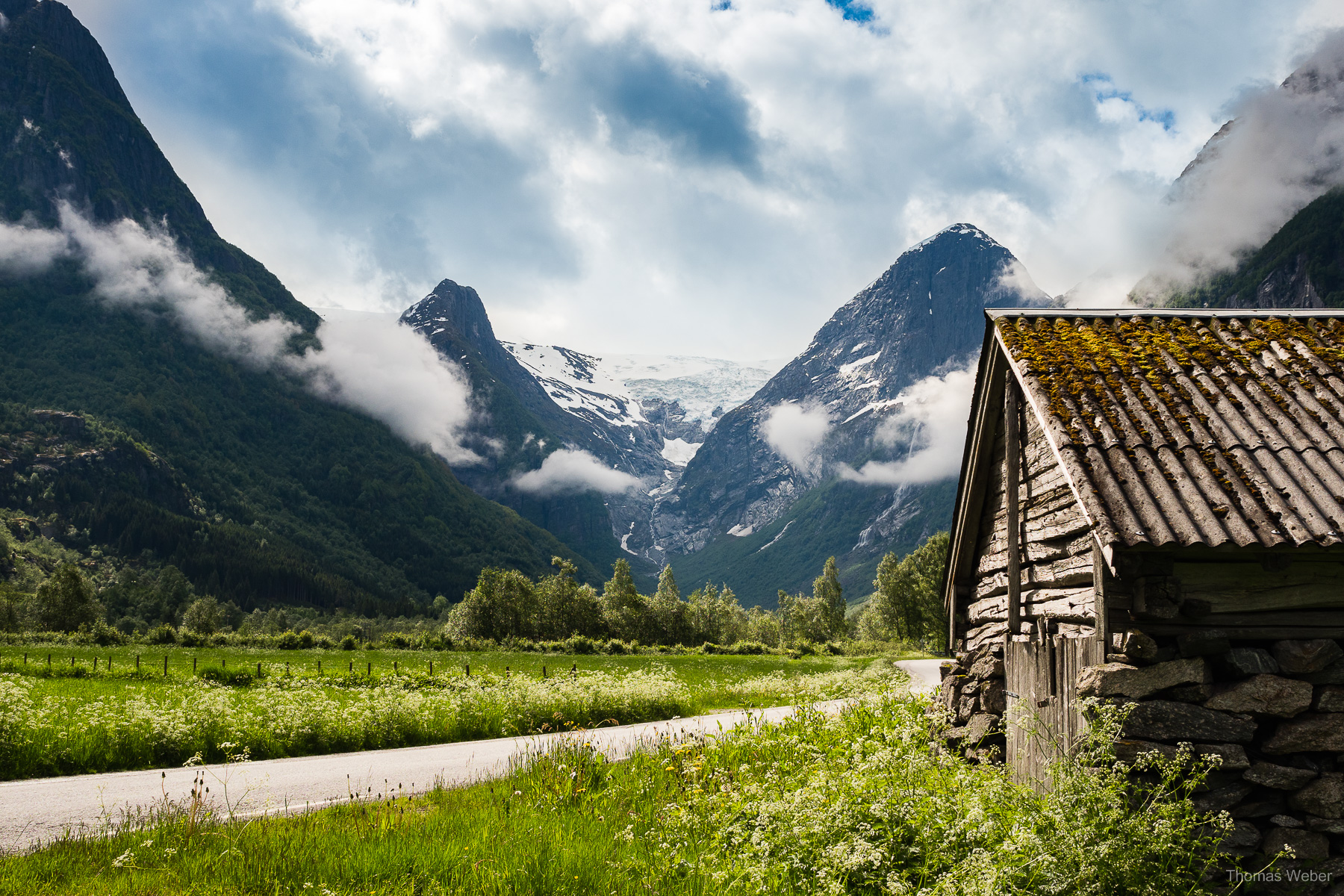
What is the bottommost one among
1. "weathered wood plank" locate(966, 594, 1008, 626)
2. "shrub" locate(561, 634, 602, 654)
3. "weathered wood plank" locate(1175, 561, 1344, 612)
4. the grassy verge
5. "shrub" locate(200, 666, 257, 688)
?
"shrub" locate(561, 634, 602, 654)

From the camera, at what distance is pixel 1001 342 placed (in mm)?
10992

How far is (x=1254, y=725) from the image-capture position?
680 centimetres

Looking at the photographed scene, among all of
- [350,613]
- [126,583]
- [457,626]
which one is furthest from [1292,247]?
[126,583]

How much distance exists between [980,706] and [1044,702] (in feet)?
8.51

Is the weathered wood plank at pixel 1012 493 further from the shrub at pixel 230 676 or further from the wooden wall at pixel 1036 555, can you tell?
the shrub at pixel 230 676

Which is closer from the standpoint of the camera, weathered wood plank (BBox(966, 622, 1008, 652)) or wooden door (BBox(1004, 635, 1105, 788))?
wooden door (BBox(1004, 635, 1105, 788))

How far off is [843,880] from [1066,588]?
553 cm

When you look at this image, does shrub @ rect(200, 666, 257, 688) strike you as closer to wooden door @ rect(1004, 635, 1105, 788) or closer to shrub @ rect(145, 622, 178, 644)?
wooden door @ rect(1004, 635, 1105, 788)

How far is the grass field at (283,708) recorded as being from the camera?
14.8 metres

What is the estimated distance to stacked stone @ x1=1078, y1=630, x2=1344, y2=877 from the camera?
6.75 metres

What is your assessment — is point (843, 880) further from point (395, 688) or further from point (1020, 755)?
point (395, 688)

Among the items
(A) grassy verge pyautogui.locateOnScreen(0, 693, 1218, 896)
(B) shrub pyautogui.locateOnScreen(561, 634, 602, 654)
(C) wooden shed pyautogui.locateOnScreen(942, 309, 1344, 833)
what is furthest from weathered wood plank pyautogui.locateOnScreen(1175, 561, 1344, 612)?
(B) shrub pyautogui.locateOnScreen(561, 634, 602, 654)

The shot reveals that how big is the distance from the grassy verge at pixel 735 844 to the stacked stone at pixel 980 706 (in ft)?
5.65

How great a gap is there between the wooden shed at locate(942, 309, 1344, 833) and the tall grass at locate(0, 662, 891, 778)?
25.1 feet
